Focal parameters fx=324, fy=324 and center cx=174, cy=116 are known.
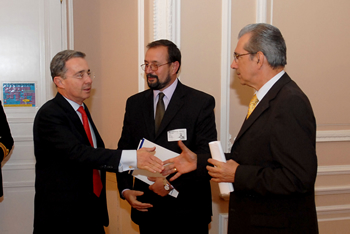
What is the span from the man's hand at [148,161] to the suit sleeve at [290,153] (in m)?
0.76

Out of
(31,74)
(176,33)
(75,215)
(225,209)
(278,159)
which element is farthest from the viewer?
(31,74)

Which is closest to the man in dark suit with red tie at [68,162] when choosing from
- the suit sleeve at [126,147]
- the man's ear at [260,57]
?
the suit sleeve at [126,147]

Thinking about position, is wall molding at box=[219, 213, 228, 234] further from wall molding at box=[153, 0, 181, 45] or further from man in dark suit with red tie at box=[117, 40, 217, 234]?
wall molding at box=[153, 0, 181, 45]

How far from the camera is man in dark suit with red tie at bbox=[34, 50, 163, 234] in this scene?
219 cm

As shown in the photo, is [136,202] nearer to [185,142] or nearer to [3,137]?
[185,142]

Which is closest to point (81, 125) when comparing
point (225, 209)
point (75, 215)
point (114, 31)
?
point (75, 215)

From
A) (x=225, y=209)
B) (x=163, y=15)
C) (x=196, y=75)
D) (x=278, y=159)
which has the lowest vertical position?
(x=225, y=209)

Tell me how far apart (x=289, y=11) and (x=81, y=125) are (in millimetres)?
2315

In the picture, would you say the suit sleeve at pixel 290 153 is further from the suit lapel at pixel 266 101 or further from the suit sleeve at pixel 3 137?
the suit sleeve at pixel 3 137

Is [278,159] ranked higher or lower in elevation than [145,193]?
higher

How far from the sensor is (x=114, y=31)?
392 centimetres

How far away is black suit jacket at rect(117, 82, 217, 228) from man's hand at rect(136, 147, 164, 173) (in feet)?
0.55

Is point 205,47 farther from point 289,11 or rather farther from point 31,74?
point 31,74

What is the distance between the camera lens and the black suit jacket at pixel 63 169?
2.19 m
